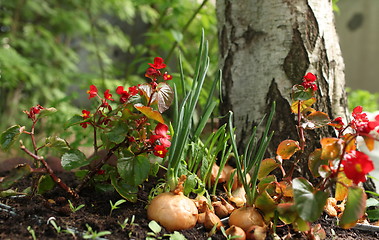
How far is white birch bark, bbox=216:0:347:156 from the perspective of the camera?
134 centimetres

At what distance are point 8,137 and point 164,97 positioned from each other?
453 millimetres

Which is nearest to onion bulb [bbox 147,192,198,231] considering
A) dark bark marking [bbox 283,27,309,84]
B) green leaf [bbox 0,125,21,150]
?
green leaf [bbox 0,125,21,150]

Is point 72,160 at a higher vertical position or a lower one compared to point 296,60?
lower

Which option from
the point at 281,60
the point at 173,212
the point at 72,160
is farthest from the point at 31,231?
the point at 281,60

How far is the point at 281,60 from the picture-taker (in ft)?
4.44

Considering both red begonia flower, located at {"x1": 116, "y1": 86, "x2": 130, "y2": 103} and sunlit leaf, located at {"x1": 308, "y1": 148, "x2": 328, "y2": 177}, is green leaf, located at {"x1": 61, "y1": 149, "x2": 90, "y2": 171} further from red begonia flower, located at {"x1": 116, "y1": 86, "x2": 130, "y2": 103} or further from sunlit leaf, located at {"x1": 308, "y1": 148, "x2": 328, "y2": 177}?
sunlit leaf, located at {"x1": 308, "y1": 148, "x2": 328, "y2": 177}

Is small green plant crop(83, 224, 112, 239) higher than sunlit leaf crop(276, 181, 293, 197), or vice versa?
sunlit leaf crop(276, 181, 293, 197)

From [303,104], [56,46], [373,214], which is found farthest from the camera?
[56,46]

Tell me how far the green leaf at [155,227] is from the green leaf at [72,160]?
0.88 ft

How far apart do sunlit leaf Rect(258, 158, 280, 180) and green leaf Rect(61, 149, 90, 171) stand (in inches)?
20.1

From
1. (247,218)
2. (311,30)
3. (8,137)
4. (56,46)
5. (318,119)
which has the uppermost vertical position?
(311,30)

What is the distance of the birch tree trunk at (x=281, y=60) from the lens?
1.34 m

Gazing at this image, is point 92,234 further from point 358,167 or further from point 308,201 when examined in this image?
point 358,167

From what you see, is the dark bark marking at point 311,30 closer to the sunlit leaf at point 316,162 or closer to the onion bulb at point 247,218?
the sunlit leaf at point 316,162
